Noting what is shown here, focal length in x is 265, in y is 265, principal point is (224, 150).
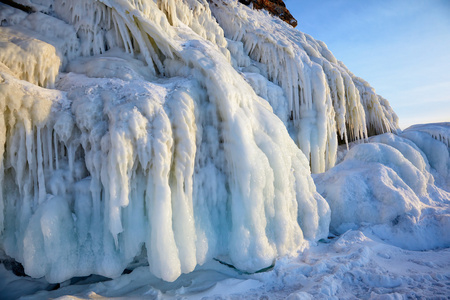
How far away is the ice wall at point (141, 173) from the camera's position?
4.20 m

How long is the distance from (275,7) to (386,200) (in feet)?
40.1

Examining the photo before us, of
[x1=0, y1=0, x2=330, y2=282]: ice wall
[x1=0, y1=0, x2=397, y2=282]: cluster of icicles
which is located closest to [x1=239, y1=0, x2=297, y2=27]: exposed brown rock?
[x1=0, y1=0, x2=397, y2=282]: cluster of icicles

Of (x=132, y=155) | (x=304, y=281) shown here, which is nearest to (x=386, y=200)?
(x=304, y=281)

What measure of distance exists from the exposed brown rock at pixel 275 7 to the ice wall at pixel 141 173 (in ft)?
29.2

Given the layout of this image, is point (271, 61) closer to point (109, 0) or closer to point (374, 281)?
point (109, 0)

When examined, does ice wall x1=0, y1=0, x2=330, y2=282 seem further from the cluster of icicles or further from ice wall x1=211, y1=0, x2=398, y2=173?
ice wall x1=211, y1=0, x2=398, y2=173

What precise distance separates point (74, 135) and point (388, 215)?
7.28 meters

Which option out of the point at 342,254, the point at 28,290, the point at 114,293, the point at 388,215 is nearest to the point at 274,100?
the point at 388,215

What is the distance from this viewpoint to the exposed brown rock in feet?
43.7

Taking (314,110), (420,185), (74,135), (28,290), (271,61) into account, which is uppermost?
(271,61)

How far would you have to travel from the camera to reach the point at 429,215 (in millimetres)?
6586

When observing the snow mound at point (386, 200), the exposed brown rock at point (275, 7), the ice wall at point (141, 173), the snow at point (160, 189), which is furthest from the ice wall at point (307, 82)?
the ice wall at point (141, 173)

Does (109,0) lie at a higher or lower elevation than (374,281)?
higher

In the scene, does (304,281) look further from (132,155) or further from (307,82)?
(307,82)
